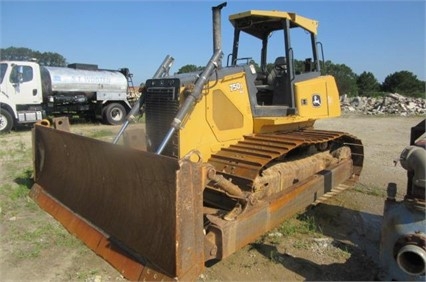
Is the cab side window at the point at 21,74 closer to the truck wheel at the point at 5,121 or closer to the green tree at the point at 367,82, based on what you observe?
the truck wheel at the point at 5,121

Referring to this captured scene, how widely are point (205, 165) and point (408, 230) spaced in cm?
167

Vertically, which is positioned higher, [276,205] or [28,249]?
[276,205]

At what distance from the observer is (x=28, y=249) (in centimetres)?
397

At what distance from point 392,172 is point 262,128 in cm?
384

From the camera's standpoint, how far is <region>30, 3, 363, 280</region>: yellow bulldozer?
3.06 m

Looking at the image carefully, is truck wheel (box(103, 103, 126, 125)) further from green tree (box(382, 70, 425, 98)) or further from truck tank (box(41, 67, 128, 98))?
green tree (box(382, 70, 425, 98))

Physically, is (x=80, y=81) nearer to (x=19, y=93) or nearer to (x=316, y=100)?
(x=19, y=93)

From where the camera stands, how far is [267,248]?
4.04 metres

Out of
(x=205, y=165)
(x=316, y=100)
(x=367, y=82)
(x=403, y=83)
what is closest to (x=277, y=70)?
(x=316, y=100)

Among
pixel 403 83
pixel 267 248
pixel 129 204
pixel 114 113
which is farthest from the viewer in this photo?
pixel 403 83

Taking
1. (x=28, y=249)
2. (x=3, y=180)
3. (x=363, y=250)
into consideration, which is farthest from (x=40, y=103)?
(x=363, y=250)

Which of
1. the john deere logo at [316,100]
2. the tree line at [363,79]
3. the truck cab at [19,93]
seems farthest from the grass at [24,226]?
the tree line at [363,79]

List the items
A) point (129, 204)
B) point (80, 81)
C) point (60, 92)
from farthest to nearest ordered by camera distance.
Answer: point (80, 81) < point (60, 92) < point (129, 204)

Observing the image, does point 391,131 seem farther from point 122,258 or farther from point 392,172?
point 122,258
